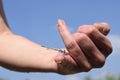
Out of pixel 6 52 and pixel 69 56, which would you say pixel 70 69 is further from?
pixel 6 52

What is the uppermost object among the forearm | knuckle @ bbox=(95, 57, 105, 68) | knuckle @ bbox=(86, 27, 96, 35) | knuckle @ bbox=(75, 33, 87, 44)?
the forearm

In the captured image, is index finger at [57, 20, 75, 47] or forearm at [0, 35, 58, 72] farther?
forearm at [0, 35, 58, 72]

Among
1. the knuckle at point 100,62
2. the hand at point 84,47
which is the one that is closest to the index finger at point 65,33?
the hand at point 84,47

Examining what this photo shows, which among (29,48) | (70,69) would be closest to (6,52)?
(29,48)

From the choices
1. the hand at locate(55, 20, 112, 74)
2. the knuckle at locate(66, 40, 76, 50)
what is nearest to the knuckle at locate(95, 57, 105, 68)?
the hand at locate(55, 20, 112, 74)

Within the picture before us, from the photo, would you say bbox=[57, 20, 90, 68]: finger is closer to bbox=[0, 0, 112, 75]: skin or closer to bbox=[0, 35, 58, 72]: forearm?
bbox=[0, 0, 112, 75]: skin

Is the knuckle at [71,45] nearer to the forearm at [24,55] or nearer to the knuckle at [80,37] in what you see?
the knuckle at [80,37]
